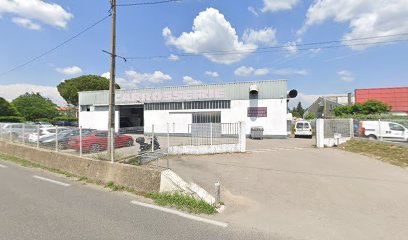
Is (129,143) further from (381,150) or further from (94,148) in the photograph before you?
(381,150)

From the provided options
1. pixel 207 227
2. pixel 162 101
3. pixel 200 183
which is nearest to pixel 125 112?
pixel 162 101

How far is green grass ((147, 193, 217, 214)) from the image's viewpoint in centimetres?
499

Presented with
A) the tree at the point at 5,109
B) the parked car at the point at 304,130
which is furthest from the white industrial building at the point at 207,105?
the tree at the point at 5,109

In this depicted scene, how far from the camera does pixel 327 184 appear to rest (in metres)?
7.13

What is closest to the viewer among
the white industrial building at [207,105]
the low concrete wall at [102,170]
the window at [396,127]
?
the low concrete wall at [102,170]

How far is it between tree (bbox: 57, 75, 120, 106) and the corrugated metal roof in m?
22.6

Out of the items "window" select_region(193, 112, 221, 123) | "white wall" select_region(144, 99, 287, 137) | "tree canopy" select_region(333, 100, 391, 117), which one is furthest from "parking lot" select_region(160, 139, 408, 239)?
"tree canopy" select_region(333, 100, 391, 117)

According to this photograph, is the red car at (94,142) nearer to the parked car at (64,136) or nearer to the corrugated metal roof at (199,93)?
the parked car at (64,136)

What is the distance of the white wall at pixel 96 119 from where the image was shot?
31000mm

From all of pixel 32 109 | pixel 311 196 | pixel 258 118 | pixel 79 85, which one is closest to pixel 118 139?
pixel 311 196

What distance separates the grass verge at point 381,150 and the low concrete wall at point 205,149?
684 cm

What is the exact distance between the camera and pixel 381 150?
503 inches

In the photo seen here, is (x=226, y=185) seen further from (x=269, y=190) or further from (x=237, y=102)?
(x=237, y=102)

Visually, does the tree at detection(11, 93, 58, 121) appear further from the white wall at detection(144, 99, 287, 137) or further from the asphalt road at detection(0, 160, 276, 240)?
the asphalt road at detection(0, 160, 276, 240)
